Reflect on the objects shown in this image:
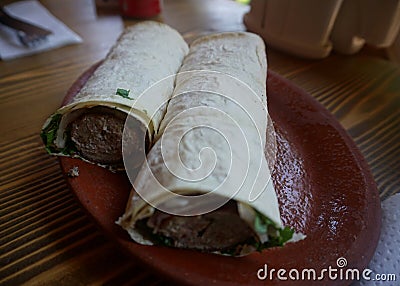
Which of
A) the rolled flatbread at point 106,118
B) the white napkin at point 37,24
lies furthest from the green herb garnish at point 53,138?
the white napkin at point 37,24

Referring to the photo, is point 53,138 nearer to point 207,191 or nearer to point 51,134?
point 51,134

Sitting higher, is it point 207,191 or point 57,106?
point 207,191

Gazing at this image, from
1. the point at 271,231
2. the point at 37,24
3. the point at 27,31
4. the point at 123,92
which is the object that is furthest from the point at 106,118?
the point at 37,24

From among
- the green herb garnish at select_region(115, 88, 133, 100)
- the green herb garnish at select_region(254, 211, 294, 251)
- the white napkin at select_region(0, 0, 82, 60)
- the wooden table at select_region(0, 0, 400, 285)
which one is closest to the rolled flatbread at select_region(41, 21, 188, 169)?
the green herb garnish at select_region(115, 88, 133, 100)

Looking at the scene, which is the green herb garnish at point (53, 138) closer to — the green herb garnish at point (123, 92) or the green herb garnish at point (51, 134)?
the green herb garnish at point (51, 134)

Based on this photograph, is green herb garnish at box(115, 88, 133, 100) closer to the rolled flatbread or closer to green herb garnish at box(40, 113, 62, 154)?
the rolled flatbread
